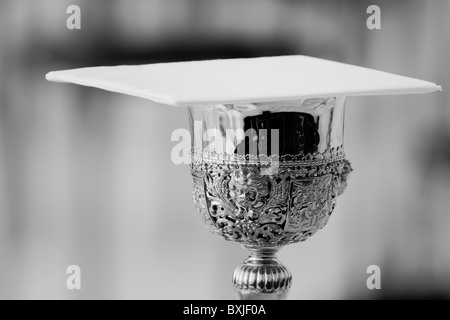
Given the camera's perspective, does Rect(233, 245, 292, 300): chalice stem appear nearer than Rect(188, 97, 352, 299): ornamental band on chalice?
No

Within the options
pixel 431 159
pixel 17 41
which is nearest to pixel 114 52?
pixel 17 41

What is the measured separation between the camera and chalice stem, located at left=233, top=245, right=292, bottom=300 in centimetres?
171

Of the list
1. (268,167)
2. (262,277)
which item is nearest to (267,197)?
(268,167)

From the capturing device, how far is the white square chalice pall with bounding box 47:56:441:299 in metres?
1.59

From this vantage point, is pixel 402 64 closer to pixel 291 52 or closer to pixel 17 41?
pixel 291 52

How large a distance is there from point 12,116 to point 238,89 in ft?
2.83

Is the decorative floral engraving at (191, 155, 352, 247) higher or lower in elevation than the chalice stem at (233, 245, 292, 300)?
higher

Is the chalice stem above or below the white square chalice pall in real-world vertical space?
below

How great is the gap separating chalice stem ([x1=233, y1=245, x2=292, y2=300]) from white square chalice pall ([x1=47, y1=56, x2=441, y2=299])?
0.12 ft

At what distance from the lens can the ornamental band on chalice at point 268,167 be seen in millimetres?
1597

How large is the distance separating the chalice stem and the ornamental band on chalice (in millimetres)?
36

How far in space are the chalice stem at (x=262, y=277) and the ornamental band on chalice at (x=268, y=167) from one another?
36 mm

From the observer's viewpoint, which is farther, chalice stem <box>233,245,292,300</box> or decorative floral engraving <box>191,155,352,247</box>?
chalice stem <box>233,245,292,300</box>

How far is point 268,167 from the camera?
1597 mm
